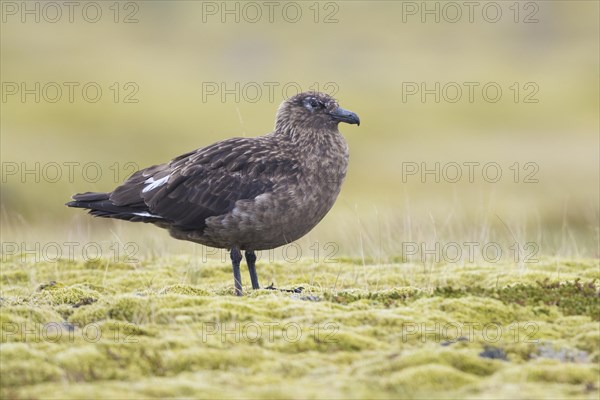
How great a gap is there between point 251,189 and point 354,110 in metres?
45.4

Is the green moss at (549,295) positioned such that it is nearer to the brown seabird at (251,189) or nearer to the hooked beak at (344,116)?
the brown seabird at (251,189)

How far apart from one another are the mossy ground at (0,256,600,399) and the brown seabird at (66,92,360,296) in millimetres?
1083

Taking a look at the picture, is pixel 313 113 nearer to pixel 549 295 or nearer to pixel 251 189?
pixel 251 189

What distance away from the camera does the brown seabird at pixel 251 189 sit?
31.0ft

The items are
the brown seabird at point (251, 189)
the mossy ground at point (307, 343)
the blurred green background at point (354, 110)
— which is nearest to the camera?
the mossy ground at point (307, 343)

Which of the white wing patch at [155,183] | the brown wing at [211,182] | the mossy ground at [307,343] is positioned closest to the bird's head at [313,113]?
the brown wing at [211,182]

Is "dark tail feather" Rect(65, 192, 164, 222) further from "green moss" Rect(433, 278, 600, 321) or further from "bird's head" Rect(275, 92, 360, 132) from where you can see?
"green moss" Rect(433, 278, 600, 321)

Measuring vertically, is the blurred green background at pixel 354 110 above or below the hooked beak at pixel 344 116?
above

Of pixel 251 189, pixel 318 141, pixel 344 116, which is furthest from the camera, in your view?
pixel 344 116

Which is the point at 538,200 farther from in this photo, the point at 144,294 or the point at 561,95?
the point at 561,95

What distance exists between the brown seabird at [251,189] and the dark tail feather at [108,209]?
0.04 feet

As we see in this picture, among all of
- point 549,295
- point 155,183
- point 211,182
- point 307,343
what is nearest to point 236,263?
point 211,182

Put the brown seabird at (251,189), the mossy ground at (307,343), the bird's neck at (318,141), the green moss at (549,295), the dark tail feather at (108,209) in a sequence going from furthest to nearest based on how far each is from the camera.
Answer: the dark tail feather at (108,209) → the bird's neck at (318,141) → the brown seabird at (251,189) → the green moss at (549,295) → the mossy ground at (307,343)

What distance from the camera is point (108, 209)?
408 inches
